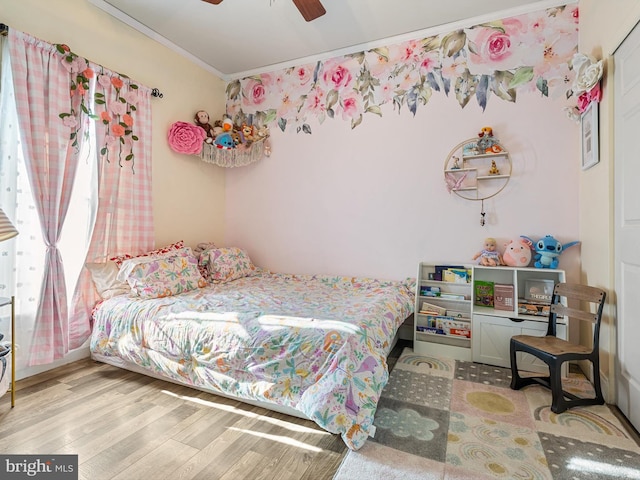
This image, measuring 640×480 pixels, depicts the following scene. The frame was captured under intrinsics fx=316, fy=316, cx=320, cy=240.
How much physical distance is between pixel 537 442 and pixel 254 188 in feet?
10.7

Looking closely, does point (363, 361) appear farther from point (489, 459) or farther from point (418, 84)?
point (418, 84)

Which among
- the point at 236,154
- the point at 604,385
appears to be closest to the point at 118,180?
the point at 236,154

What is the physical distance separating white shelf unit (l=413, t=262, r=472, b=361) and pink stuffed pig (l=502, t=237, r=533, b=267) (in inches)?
12.3

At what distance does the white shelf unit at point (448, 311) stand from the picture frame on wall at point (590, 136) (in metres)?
1.10

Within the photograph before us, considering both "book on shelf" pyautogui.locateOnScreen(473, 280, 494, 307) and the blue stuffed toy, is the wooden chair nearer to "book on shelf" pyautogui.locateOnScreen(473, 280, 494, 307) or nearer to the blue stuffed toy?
the blue stuffed toy

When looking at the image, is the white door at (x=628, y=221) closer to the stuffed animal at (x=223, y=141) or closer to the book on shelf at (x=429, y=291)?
the book on shelf at (x=429, y=291)

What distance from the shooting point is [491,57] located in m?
2.72

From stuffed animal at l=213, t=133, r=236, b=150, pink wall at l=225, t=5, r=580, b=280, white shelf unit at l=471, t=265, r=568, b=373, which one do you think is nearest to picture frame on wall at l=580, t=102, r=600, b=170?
pink wall at l=225, t=5, r=580, b=280

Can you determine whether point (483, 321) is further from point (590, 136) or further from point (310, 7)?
point (310, 7)

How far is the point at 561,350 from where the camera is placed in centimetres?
183

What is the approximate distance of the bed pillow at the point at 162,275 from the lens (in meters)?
2.39

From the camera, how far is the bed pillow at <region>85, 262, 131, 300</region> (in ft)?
8.03
